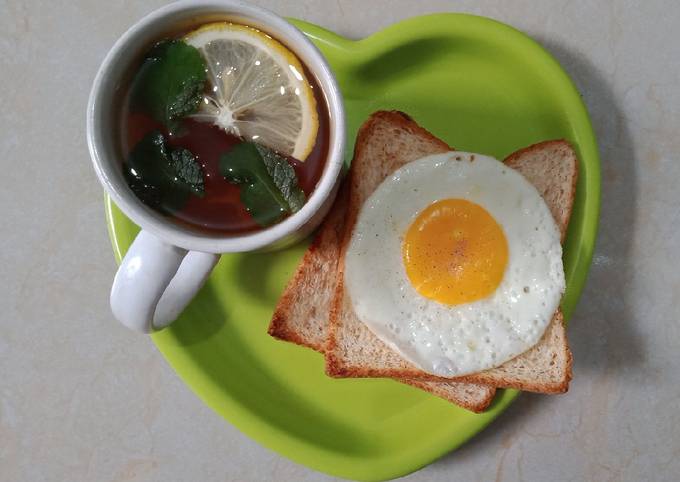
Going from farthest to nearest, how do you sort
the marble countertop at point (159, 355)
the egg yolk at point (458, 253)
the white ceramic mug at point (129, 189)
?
the marble countertop at point (159, 355) → the egg yolk at point (458, 253) → the white ceramic mug at point (129, 189)

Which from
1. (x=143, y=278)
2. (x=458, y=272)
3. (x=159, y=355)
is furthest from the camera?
(x=159, y=355)

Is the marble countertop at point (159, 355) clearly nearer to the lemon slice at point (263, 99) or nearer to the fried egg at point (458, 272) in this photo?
the fried egg at point (458, 272)

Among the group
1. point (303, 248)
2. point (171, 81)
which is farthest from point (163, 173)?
point (303, 248)

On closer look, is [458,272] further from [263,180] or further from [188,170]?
[188,170]

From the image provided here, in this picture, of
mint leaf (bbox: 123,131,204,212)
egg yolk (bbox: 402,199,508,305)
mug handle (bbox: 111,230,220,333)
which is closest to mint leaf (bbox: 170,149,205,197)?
mint leaf (bbox: 123,131,204,212)

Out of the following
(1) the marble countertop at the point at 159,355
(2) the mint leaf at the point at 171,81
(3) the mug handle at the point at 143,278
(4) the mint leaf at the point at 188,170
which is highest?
(2) the mint leaf at the point at 171,81

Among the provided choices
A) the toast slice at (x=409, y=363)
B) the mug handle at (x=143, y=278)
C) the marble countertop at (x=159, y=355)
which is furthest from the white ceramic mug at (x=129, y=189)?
the marble countertop at (x=159, y=355)
